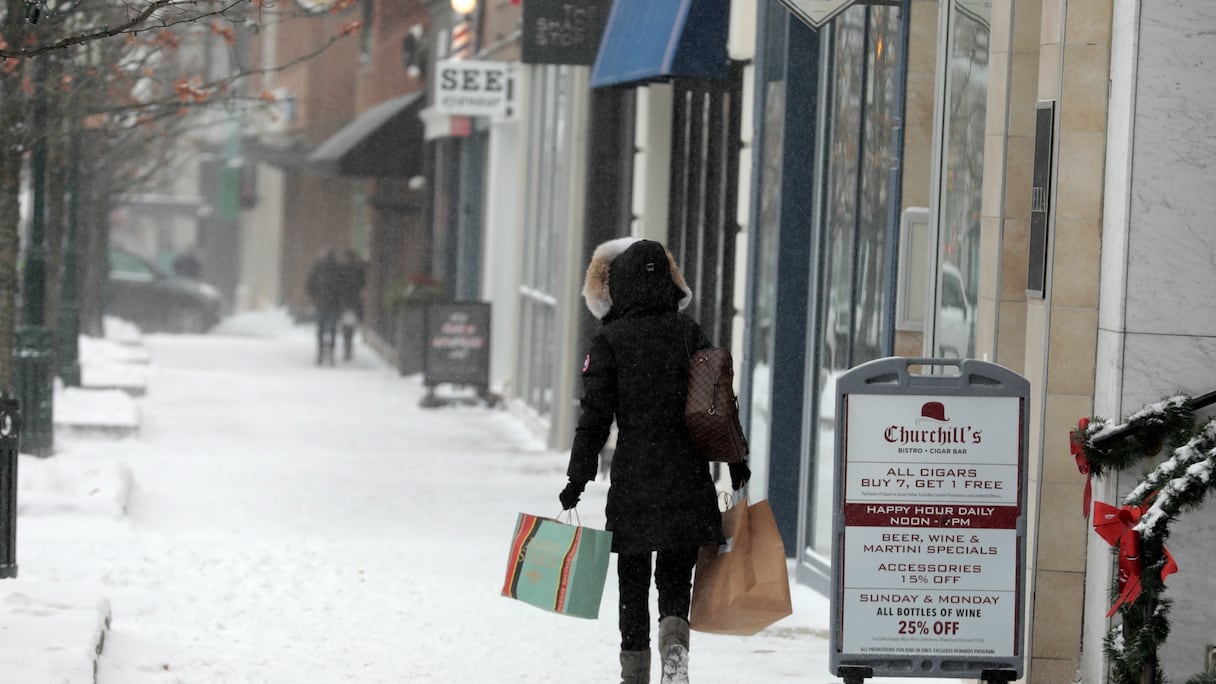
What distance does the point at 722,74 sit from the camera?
10.9 m

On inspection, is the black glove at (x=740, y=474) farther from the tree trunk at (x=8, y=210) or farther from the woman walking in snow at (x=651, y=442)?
the tree trunk at (x=8, y=210)

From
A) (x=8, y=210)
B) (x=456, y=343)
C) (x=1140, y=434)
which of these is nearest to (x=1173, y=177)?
(x=1140, y=434)

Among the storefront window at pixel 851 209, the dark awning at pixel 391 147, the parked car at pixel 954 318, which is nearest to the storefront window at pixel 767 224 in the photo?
the storefront window at pixel 851 209

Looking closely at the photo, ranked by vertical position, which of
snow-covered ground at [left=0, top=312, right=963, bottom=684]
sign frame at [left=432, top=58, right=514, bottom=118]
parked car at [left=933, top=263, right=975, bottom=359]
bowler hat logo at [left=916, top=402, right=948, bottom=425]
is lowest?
snow-covered ground at [left=0, top=312, right=963, bottom=684]

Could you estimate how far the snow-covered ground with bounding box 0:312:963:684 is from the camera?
24.1ft

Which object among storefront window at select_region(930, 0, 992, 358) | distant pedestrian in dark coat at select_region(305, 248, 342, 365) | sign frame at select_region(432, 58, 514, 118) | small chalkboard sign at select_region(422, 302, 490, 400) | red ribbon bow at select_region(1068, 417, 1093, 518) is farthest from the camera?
distant pedestrian in dark coat at select_region(305, 248, 342, 365)

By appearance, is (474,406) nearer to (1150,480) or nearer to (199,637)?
(199,637)

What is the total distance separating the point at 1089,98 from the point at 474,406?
566 inches

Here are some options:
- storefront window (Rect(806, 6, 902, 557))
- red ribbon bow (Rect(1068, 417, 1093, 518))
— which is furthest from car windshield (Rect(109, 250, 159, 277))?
red ribbon bow (Rect(1068, 417, 1093, 518))

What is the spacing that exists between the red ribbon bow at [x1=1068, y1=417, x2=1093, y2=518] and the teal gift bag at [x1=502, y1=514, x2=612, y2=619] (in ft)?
5.07

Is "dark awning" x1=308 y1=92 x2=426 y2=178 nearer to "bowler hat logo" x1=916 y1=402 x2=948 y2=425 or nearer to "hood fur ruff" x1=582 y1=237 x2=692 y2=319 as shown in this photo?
"hood fur ruff" x1=582 y1=237 x2=692 y2=319

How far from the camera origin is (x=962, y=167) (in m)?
7.44

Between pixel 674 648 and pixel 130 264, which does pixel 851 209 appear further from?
pixel 130 264

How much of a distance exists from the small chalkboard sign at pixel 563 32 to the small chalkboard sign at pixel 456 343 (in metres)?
5.77
